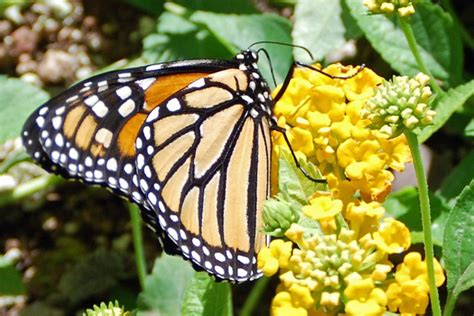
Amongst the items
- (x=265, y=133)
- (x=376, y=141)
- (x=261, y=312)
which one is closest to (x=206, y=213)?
(x=265, y=133)

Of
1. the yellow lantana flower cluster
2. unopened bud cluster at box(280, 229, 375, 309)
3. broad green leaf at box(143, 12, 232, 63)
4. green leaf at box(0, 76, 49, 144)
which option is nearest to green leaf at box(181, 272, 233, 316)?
the yellow lantana flower cluster

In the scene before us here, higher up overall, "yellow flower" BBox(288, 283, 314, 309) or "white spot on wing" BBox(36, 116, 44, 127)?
"white spot on wing" BBox(36, 116, 44, 127)

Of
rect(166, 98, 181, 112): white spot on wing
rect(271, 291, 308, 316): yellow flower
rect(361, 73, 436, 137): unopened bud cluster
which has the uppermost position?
rect(361, 73, 436, 137): unopened bud cluster

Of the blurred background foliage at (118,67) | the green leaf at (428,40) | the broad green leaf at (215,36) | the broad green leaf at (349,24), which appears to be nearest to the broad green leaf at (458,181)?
the blurred background foliage at (118,67)

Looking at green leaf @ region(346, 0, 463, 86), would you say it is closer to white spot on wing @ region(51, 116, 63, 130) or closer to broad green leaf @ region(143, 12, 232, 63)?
broad green leaf @ region(143, 12, 232, 63)

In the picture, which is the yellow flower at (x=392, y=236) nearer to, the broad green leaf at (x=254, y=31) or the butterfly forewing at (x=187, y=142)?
the butterfly forewing at (x=187, y=142)

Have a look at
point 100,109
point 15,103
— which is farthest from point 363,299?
point 15,103

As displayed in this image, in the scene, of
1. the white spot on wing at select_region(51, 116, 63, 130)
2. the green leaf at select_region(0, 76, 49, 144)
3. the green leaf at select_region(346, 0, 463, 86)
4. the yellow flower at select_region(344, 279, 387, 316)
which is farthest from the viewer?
the green leaf at select_region(0, 76, 49, 144)
